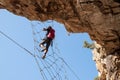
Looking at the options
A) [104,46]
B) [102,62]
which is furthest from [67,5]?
[102,62]

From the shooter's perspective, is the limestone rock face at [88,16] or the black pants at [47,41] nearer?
the limestone rock face at [88,16]

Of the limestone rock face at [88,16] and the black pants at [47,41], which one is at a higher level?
the limestone rock face at [88,16]

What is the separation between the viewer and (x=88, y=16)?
18.5 meters

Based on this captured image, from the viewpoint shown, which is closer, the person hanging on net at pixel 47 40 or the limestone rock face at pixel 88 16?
the limestone rock face at pixel 88 16

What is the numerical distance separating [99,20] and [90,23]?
0.66 meters

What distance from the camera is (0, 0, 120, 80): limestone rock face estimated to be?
18.0 m

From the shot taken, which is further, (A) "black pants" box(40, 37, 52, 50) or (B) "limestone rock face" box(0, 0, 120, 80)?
(A) "black pants" box(40, 37, 52, 50)

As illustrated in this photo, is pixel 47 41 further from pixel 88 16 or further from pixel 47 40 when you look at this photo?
pixel 88 16

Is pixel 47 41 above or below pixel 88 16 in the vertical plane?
below

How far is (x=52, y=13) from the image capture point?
786 inches

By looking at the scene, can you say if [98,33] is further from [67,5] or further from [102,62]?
[102,62]

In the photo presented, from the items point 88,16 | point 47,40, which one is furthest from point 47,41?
point 88,16

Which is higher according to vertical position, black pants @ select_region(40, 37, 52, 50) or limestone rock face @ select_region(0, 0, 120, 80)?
limestone rock face @ select_region(0, 0, 120, 80)

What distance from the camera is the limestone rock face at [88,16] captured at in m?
18.0
